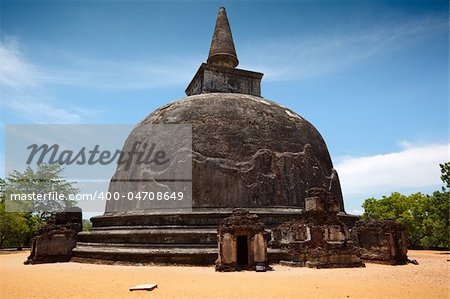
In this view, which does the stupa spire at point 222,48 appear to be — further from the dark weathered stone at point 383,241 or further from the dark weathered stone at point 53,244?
the dark weathered stone at point 53,244

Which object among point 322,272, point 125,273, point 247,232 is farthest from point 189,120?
point 322,272

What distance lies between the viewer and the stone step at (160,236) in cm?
1138

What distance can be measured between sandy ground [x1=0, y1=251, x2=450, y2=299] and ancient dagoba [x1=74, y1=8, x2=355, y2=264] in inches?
71.4

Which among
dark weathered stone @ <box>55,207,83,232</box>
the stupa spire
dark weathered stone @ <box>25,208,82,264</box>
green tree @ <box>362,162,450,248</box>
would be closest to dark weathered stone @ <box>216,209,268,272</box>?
dark weathered stone @ <box>25,208,82,264</box>

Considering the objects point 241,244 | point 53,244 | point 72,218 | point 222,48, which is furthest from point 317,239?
point 222,48

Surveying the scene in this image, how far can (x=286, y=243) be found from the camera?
1105 centimetres

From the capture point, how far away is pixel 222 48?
63.1 ft

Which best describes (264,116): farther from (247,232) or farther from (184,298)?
(184,298)

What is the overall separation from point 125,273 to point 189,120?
669cm

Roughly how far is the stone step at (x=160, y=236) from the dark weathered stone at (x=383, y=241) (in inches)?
221

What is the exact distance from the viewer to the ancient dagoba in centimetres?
1162

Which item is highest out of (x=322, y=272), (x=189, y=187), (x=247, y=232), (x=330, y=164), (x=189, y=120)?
(x=189, y=120)

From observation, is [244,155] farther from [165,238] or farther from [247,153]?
[165,238]

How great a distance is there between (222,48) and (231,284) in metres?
14.6
